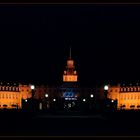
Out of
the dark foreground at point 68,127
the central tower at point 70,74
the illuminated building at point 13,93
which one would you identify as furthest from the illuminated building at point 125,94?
the dark foreground at point 68,127

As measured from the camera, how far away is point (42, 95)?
127 m

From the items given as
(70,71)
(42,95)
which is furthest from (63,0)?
(70,71)

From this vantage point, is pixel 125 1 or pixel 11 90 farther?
pixel 11 90

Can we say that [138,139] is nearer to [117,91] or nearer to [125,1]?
[125,1]

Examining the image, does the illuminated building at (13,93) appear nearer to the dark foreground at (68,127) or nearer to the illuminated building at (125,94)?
the illuminated building at (125,94)

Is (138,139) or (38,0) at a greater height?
(38,0)

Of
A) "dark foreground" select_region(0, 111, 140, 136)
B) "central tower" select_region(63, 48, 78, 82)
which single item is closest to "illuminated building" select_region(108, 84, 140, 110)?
"central tower" select_region(63, 48, 78, 82)

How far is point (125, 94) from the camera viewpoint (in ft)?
403

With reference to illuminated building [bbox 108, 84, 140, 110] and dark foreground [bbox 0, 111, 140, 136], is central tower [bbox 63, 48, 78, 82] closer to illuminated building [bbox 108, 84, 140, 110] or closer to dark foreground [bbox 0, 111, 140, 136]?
illuminated building [bbox 108, 84, 140, 110]

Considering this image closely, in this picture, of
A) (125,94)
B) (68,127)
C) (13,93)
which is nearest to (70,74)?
(125,94)

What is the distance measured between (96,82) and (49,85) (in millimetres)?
12755

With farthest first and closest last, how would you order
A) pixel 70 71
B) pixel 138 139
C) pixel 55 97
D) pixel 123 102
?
1. pixel 70 71
2. pixel 55 97
3. pixel 123 102
4. pixel 138 139

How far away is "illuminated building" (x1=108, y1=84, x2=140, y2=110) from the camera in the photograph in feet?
387

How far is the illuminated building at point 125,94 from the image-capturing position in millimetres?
117919
